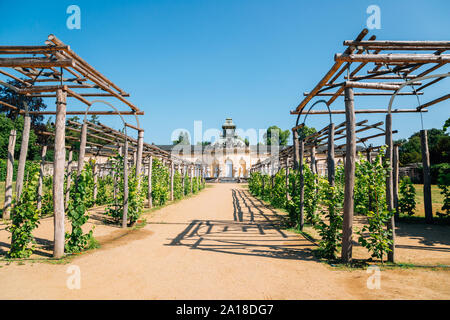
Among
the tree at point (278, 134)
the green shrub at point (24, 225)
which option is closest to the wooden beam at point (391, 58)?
the green shrub at point (24, 225)

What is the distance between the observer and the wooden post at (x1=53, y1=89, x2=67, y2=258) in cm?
454

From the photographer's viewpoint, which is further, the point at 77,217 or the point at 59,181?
the point at 77,217

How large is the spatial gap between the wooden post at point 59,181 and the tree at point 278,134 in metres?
58.7

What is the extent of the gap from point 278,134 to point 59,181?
198 ft

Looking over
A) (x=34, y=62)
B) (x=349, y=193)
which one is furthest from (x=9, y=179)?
(x=349, y=193)

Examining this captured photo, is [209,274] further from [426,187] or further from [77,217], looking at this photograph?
[426,187]

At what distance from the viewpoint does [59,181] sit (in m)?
4.66

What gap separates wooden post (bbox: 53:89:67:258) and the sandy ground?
1.44 feet

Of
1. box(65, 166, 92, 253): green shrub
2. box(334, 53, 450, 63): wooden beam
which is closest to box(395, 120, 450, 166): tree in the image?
box(334, 53, 450, 63): wooden beam

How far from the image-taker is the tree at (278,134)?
61.3m

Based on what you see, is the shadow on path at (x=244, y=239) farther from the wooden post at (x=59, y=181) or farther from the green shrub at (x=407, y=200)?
the green shrub at (x=407, y=200)

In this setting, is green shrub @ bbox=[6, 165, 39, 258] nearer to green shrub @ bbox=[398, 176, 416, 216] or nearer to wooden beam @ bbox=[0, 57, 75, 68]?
wooden beam @ bbox=[0, 57, 75, 68]
